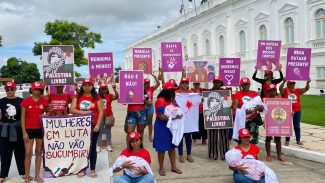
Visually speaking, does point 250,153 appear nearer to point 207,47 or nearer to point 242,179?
point 242,179

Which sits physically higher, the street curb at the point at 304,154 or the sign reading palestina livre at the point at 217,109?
the sign reading palestina livre at the point at 217,109

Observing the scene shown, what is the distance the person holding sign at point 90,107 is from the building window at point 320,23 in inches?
853

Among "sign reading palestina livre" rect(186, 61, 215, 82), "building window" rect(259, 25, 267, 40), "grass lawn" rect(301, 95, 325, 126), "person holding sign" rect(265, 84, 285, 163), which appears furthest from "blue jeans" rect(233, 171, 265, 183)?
"building window" rect(259, 25, 267, 40)

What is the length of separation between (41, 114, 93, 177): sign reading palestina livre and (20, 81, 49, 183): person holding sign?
0.26 metres

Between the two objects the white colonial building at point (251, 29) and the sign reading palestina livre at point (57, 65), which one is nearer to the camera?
the sign reading palestina livre at point (57, 65)

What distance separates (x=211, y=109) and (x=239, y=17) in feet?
92.9

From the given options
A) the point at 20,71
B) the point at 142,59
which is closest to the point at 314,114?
the point at 142,59

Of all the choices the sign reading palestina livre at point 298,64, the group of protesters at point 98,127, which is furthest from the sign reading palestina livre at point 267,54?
the group of protesters at point 98,127

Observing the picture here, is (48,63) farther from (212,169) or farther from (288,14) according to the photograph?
(288,14)

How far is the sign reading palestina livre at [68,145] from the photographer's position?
6.50 m

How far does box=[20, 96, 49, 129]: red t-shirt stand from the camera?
6.04m

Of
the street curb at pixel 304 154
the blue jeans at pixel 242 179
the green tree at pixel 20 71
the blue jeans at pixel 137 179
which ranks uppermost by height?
the green tree at pixel 20 71

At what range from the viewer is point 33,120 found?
6.13 m

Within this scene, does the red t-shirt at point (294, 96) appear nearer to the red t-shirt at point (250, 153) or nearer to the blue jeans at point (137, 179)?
the red t-shirt at point (250, 153)
